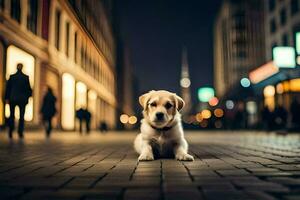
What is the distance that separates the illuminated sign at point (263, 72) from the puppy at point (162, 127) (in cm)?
3329

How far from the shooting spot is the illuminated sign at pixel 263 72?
3943cm

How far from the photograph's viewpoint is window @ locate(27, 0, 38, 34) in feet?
66.6

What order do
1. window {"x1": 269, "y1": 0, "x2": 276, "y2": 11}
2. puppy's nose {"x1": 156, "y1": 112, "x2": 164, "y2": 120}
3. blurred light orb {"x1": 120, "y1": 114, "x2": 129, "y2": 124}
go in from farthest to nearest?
blurred light orb {"x1": 120, "y1": 114, "x2": 129, "y2": 124}
window {"x1": 269, "y1": 0, "x2": 276, "y2": 11}
puppy's nose {"x1": 156, "y1": 112, "x2": 164, "y2": 120}

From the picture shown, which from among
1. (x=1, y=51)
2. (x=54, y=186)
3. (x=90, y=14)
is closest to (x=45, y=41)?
(x=1, y=51)

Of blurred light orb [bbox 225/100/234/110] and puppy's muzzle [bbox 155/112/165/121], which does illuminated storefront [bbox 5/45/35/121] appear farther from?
blurred light orb [bbox 225/100/234/110]

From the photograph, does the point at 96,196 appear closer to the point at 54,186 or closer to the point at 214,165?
the point at 54,186

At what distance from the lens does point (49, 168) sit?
475 cm

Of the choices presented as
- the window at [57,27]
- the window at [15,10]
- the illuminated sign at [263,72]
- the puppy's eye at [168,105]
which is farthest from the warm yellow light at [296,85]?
the puppy's eye at [168,105]

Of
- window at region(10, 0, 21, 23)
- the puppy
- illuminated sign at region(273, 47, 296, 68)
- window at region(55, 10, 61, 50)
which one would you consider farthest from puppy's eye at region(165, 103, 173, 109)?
illuminated sign at region(273, 47, 296, 68)

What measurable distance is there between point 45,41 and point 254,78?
107 ft

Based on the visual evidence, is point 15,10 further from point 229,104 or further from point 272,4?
point 229,104

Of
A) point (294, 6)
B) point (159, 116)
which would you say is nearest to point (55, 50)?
point (159, 116)

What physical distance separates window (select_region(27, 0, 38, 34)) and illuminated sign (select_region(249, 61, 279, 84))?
2423cm

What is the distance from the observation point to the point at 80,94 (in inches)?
1238
